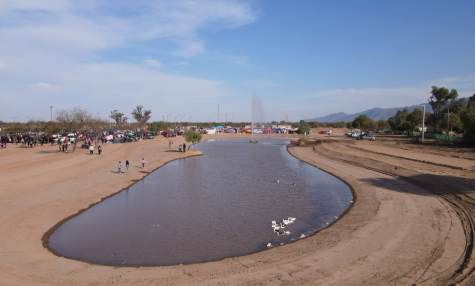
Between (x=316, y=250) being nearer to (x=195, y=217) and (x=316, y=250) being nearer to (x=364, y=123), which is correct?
(x=195, y=217)

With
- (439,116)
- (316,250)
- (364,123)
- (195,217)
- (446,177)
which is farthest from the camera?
(364,123)

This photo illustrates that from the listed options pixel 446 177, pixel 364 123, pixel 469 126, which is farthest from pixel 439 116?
pixel 446 177

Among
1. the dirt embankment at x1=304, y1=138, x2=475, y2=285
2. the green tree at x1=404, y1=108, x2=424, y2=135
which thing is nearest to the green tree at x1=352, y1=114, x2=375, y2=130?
the green tree at x1=404, y1=108, x2=424, y2=135

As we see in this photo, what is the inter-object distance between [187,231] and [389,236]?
8.73m

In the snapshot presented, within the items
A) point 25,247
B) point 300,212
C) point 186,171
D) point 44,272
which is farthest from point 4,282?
point 186,171

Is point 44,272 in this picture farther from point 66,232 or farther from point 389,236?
point 389,236

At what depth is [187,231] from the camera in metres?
20.2

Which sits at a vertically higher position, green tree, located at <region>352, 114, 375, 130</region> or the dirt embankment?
green tree, located at <region>352, 114, 375, 130</region>

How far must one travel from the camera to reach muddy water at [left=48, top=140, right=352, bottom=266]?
683 inches

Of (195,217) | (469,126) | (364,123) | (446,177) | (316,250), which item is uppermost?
(364,123)

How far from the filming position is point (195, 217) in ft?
75.6

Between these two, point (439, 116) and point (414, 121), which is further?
point (414, 121)

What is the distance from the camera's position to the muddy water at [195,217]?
57.0 ft

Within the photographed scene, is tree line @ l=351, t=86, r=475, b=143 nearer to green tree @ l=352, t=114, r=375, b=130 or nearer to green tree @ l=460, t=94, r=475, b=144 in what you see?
green tree @ l=460, t=94, r=475, b=144
